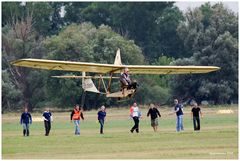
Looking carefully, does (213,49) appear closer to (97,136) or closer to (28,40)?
(28,40)

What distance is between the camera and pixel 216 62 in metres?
69.1

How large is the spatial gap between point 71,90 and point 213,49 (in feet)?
39.5

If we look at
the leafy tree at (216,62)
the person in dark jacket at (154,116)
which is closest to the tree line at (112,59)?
the leafy tree at (216,62)

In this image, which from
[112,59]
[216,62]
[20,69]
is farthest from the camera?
[20,69]

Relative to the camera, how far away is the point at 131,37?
92.2m

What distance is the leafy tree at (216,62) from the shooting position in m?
68.9

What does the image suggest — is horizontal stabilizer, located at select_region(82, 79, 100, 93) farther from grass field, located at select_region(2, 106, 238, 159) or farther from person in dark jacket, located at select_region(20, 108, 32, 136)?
grass field, located at select_region(2, 106, 238, 159)

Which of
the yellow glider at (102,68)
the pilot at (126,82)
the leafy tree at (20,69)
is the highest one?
the leafy tree at (20,69)

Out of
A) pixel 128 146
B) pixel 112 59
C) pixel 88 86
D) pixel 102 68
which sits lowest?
pixel 128 146

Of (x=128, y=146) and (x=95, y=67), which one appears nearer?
(x=128, y=146)

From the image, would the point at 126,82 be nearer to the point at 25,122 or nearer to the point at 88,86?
the point at 25,122

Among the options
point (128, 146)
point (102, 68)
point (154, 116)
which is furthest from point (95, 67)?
point (128, 146)

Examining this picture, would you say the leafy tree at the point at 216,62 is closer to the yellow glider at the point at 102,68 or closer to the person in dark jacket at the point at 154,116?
the yellow glider at the point at 102,68

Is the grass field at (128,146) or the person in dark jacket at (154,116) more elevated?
the person in dark jacket at (154,116)
